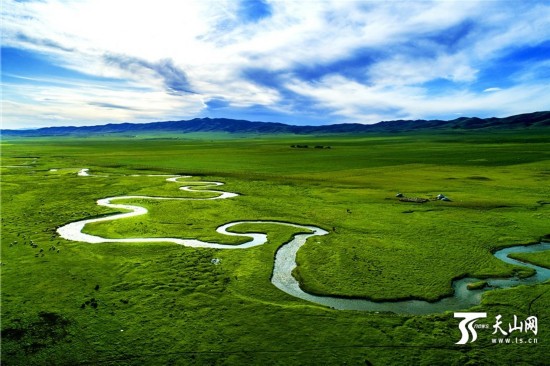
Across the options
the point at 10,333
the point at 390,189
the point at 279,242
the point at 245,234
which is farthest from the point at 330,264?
the point at 390,189

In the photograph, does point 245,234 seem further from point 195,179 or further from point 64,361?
point 195,179
